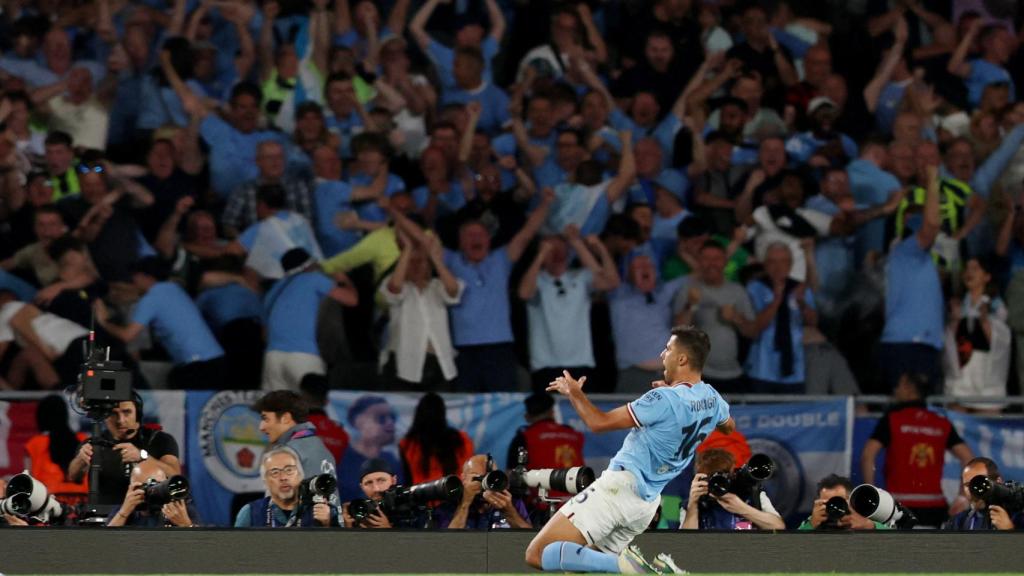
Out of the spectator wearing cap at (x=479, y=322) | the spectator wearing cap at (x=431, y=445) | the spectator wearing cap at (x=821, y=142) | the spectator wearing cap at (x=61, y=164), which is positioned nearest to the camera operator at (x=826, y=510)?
the spectator wearing cap at (x=431, y=445)

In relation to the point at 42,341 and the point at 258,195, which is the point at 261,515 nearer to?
the point at 42,341

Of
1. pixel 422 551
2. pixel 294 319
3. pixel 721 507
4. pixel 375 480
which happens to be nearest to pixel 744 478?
pixel 721 507

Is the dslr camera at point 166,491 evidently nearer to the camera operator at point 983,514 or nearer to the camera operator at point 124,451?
the camera operator at point 124,451

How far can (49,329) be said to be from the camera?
13.3 meters

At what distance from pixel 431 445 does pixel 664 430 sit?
159 inches

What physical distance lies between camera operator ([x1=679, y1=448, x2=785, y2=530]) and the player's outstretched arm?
2082 millimetres

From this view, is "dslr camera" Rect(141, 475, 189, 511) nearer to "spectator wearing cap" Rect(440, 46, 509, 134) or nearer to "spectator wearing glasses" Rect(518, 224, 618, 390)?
"spectator wearing glasses" Rect(518, 224, 618, 390)

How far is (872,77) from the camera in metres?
16.2

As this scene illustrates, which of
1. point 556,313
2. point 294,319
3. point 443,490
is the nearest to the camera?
point 443,490

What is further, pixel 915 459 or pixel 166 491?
pixel 915 459

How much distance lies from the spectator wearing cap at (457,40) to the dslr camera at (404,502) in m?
5.32

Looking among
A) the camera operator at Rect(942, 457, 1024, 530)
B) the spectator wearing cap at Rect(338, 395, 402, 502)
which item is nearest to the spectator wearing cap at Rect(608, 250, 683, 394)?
the spectator wearing cap at Rect(338, 395, 402, 502)

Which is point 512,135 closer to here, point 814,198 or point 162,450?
point 814,198

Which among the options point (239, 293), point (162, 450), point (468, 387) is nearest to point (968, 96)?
point (468, 387)
